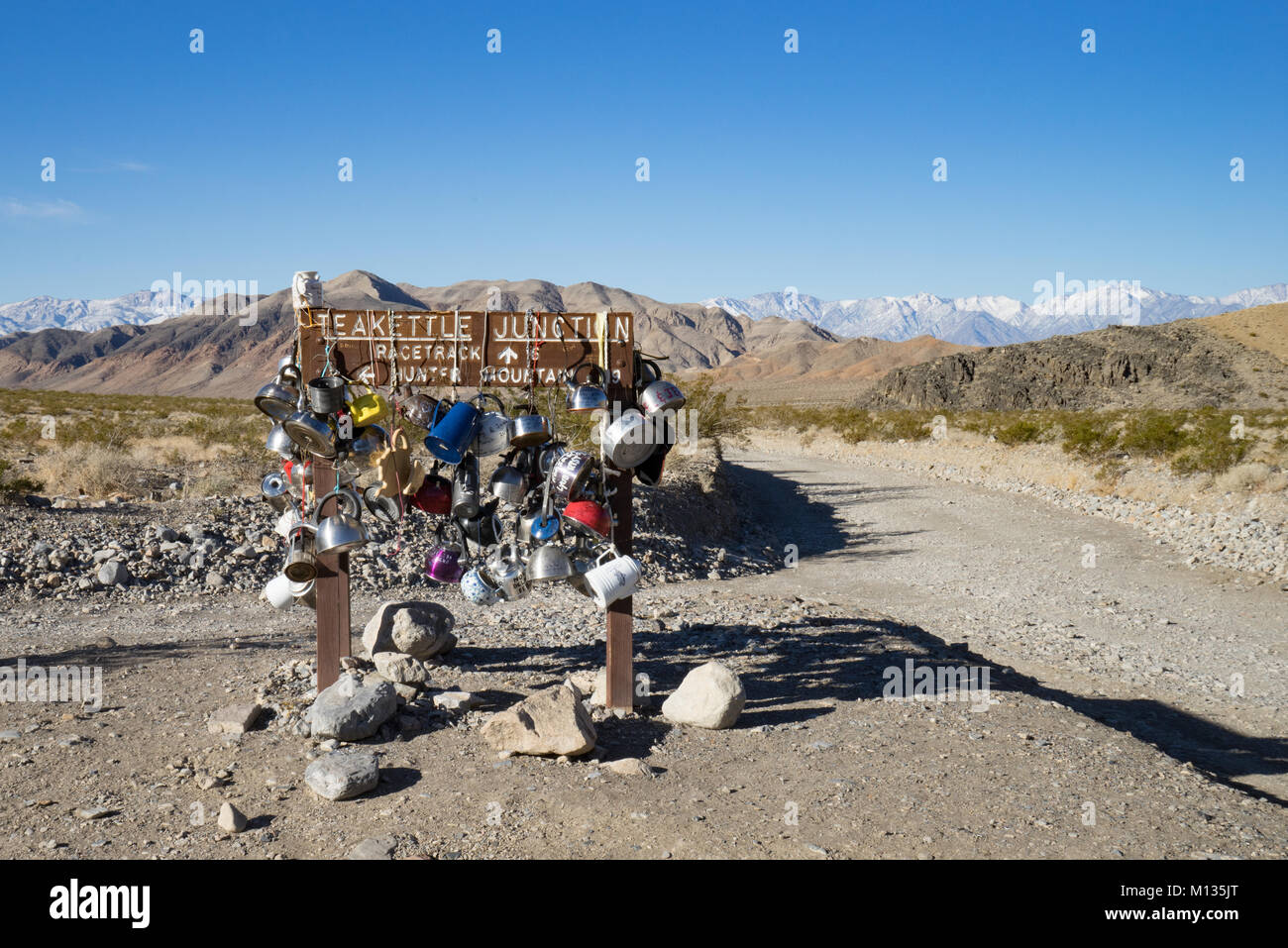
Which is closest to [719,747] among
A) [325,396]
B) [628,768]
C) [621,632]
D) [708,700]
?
[708,700]

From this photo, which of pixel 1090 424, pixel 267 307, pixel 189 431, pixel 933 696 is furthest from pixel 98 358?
pixel 933 696

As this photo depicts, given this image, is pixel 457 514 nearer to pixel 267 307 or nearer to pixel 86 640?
pixel 86 640

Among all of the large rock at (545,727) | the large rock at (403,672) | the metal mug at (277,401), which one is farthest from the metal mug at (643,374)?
the large rock at (403,672)

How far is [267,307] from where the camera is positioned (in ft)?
505

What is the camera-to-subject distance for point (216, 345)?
141m

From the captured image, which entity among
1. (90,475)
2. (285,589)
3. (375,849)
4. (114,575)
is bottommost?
(375,849)

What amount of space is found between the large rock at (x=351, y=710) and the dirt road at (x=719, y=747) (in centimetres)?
13

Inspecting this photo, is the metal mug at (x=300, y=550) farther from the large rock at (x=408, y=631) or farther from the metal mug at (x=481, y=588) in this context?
the large rock at (x=408, y=631)

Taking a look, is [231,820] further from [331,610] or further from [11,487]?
[11,487]

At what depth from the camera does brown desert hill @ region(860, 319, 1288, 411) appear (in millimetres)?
50469

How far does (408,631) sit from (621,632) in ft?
5.98

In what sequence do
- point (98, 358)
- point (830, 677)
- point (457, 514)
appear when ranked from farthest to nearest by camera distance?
1. point (98, 358)
2. point (830, 677)
3. point (457, 514)

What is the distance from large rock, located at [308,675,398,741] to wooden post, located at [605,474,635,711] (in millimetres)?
1314
